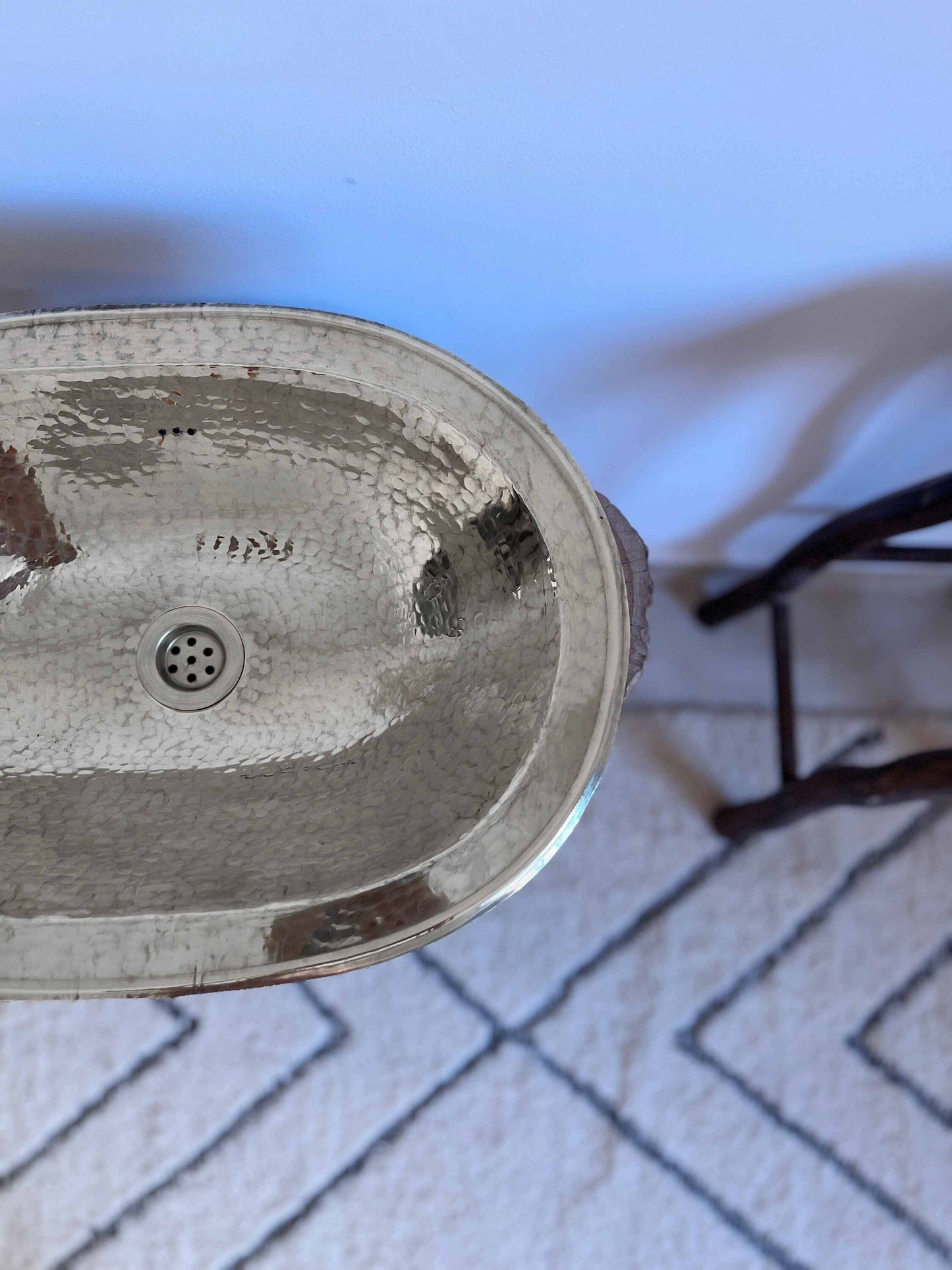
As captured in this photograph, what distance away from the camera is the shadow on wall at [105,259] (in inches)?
17.4

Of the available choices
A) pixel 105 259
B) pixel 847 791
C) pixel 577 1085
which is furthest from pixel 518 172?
pixel 577 1085

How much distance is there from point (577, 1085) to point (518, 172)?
0.87m

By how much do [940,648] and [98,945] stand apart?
1.04 m

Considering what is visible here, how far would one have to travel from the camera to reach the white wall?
0.35 meters

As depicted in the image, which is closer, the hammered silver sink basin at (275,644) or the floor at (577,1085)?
the hammered silver sink basin at (275,644)

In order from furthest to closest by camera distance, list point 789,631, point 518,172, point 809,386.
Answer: point 789,631 < point 809,386 < point 518,172

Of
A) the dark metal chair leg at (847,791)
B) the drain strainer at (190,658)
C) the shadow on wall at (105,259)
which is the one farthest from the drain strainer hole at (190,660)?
the dark metal chair leg at (847,791)

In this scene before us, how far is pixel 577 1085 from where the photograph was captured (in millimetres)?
912

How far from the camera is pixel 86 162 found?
405mm

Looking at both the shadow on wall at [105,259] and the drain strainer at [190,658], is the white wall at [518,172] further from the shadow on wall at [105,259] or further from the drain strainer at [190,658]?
the drain strainer at [190,658]

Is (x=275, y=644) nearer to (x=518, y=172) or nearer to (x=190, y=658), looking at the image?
(x=190, y=658)

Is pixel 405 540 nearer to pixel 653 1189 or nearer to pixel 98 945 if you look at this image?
pixel 98 945

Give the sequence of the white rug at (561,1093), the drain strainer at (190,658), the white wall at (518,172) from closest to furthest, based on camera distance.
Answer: the white wall at (518,172)
the drain strainer at (190,658)
the white rug at (561,1093)

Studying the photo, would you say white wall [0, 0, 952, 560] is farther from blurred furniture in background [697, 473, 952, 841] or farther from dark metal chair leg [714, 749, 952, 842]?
dark metal chair leg [714, 749, 952, 842]
